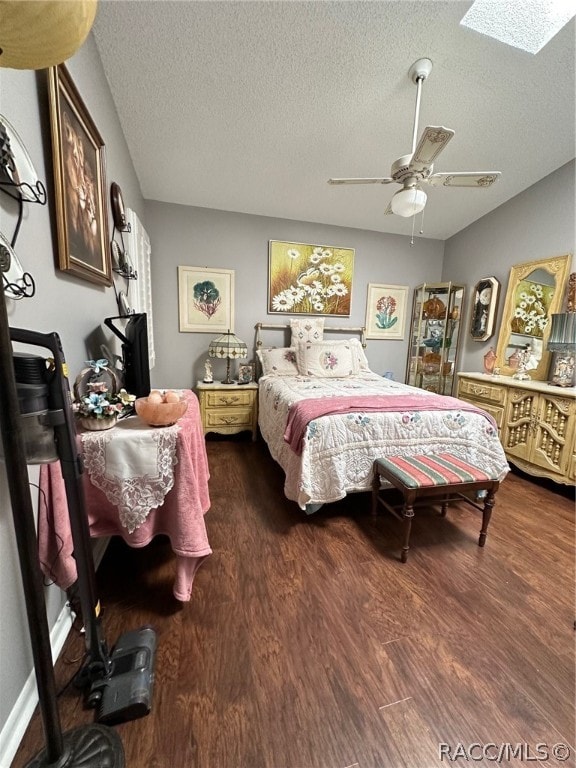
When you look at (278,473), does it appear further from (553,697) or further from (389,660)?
(553,697)

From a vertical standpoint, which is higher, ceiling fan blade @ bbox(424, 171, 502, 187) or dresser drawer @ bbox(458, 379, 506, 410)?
ceiling fan blade @ bbox(424, 171, 502, 187)

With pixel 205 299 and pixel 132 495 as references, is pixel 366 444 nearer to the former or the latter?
pixel 132 495

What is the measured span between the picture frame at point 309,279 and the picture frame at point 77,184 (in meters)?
2.15

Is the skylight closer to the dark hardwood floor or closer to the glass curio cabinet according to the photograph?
the glass curio cabinet

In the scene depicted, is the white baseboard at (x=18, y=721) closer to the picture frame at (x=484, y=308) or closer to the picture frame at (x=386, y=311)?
the picture frame at (x=386, y=311)

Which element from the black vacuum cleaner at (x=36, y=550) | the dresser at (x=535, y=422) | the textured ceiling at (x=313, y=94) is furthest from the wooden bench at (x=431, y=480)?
the textured ceiling at (x=313, y=94)

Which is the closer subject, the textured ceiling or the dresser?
the textured ceiling

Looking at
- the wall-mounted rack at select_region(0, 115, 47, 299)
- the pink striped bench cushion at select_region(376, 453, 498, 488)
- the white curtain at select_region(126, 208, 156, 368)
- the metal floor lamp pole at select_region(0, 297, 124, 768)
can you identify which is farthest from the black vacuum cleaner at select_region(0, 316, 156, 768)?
the white curtain at select_region(126, 208, 156, 368)

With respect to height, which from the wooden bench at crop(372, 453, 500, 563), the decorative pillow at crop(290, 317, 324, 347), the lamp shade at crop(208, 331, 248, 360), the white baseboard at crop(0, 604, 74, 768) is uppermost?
the decorative pillow at crop(290, 317, 324, 347)

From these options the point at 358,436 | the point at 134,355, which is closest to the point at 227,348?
the point at 134,355

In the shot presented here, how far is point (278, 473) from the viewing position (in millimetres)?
2676

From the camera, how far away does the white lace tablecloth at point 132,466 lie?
1.08 m

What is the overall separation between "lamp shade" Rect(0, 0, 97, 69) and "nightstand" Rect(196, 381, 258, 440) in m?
2.71

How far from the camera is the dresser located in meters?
2.41
